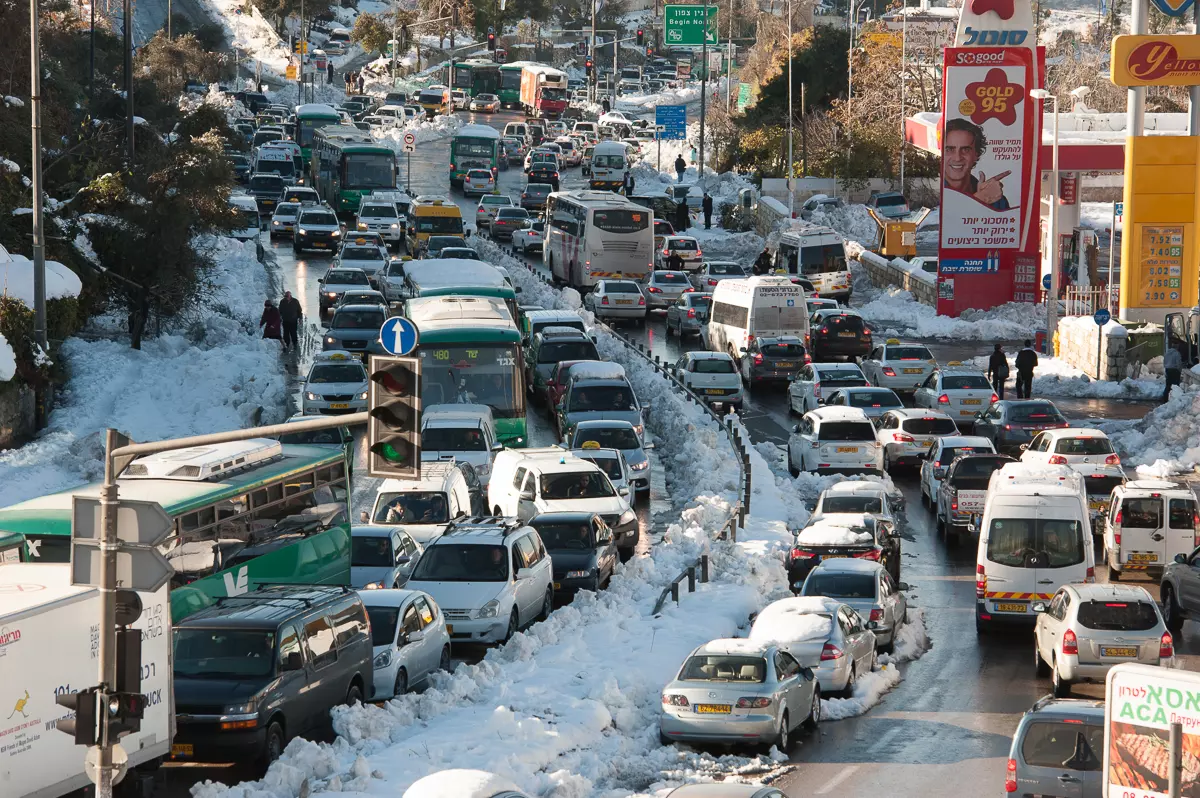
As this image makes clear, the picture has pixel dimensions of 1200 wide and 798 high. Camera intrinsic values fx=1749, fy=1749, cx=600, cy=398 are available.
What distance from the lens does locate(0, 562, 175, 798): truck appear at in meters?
14.7

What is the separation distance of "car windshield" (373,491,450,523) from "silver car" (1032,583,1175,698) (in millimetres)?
10425

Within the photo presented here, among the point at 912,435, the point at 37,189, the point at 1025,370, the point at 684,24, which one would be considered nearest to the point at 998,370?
the point at 1025,370

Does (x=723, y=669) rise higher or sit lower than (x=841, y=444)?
lower

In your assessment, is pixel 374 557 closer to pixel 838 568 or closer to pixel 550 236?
pixel 838 568

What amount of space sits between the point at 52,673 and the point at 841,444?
841 inches

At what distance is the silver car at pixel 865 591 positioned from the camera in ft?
76.4

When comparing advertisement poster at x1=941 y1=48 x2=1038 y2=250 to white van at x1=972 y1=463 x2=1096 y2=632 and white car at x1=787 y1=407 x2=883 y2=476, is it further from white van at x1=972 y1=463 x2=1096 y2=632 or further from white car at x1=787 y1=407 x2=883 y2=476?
white van at x1=972 y1=463 x2=1096 y2=632

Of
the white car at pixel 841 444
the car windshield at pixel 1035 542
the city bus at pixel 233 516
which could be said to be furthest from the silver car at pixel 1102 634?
the white car at pixel 841 444

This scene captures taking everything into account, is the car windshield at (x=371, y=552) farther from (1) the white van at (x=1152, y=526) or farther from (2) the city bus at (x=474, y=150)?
(2) the city bus at (x=474, y=150)

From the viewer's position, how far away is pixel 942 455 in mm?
32875

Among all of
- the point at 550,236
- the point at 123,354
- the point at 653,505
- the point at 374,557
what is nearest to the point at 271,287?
the point at 550,236

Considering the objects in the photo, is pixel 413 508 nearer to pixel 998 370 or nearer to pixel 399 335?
pixel 399 335

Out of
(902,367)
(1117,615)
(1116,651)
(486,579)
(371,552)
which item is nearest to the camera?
(1116,651)

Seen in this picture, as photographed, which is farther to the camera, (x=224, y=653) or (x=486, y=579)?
(x=486, y=579)
